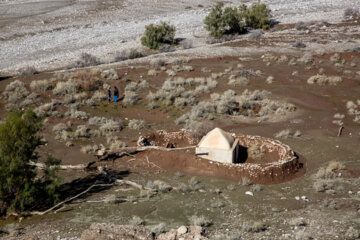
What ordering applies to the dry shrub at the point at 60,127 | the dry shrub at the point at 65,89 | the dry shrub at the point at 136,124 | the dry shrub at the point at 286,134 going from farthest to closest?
1. the dry shrub at the point at 65,89
2. the dry shrub at the point at 136,124
3. the dry shrub at the point at 60,127
4. the dry shrub at the point at 286,134

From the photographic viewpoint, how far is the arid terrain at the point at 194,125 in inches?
477

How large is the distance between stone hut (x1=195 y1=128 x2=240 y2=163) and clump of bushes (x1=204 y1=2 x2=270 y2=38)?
2589cm

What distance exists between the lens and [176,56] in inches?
1288

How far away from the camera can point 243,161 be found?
17297mm

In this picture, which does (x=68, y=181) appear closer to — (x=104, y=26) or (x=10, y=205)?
(x=10, y=205)

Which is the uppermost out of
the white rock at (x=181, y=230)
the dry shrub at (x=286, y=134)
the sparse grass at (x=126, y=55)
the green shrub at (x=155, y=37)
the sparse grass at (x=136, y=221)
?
the green shrub at (x=155, y=37)

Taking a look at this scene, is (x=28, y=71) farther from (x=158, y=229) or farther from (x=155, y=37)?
(x=158, y=229)

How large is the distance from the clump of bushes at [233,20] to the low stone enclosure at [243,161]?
2413 centimetres

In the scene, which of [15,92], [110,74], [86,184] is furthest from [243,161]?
[15,92]

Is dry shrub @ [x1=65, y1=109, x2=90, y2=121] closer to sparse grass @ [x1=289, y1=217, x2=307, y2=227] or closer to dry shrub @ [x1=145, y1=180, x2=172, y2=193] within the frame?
dry shrub @ [x1=145, y1=180, x2=172, y2=193]

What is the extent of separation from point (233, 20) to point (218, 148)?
1136 inches

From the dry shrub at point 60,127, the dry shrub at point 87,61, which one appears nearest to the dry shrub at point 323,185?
the dry shrub at point 60,127

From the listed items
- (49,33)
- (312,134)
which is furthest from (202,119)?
(49,33)

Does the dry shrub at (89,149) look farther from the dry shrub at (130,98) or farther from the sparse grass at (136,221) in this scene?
the sparse grass at (136,221)
